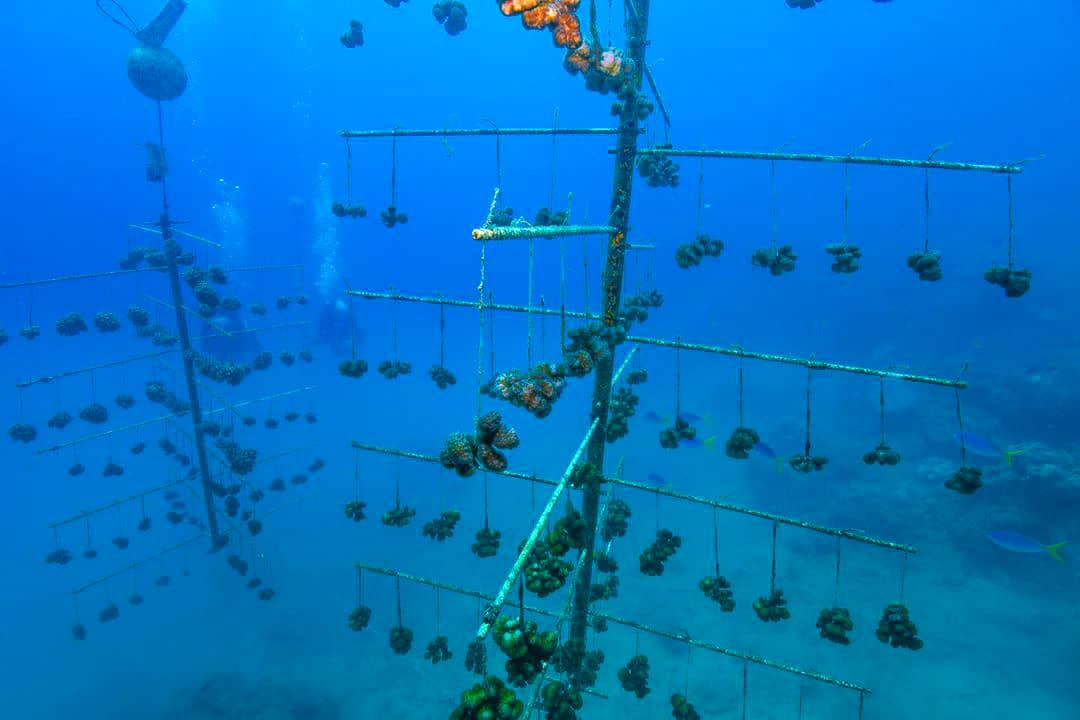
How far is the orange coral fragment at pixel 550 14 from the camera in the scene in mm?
5402

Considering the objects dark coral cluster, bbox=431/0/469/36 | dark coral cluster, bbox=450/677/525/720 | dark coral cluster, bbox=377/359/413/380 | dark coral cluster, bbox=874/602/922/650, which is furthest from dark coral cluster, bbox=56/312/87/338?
dark coral cluster, bbox=874/602/922/650

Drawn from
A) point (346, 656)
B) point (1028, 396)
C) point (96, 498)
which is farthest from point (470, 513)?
point (1028, 396)

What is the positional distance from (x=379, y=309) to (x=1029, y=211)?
76130mm

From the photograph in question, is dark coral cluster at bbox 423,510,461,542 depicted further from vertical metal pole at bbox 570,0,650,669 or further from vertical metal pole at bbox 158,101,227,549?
vertical metal pole at bbox 158,101,227,549

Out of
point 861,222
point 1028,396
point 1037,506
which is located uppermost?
point 861,222

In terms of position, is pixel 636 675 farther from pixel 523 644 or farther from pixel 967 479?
pixel 523 644

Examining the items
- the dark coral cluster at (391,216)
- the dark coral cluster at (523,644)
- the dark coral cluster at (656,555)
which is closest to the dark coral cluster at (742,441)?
the dark coral cluster at (656,555)

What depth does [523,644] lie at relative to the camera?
450 centimetres

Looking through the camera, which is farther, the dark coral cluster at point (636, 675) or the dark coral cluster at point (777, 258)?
the dark coral cluster at point (636, 675)

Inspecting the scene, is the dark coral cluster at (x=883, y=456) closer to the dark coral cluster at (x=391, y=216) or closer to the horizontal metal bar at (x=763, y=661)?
the horizontal metal bar at (x=763, y=661)

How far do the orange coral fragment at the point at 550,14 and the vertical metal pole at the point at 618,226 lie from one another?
1.83 meters

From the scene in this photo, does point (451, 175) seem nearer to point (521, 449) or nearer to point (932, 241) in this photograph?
point (932, 241)

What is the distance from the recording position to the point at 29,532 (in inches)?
1051

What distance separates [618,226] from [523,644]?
5.88m
